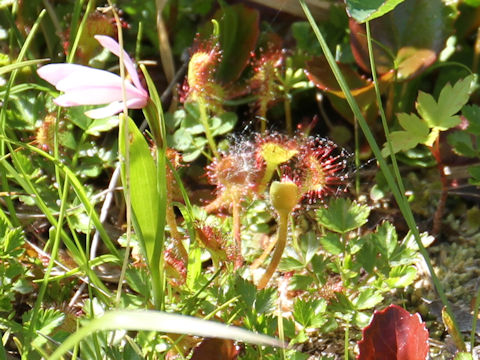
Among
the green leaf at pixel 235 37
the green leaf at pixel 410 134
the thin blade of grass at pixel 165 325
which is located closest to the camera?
the thin blade of grass at pixel 165 325

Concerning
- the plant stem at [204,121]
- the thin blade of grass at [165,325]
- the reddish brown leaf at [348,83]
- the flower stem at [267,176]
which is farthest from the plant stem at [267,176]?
the thin blade of grass at [165,325]

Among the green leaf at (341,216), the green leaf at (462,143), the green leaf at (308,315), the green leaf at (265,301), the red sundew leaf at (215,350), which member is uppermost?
the green leaf at (462,143)

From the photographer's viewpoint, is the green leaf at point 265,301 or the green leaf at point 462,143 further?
the green leaf at point 462,143

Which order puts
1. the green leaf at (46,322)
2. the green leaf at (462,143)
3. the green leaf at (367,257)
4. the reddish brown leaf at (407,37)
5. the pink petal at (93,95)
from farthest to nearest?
the reddish brown leaf at (407,37)
the green leaf at (462,143)
the green leaf at (367,257)
the green leaf at (46,322)
the pink petal at (93,95)

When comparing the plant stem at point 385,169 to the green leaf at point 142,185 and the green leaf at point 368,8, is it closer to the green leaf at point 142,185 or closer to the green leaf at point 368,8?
the green leaf at point 368,8

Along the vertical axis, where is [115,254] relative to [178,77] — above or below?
below

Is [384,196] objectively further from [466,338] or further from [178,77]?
[178,77]

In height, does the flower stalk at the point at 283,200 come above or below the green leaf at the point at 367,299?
above

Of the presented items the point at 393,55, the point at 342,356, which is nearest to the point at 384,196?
the point at 393,55
